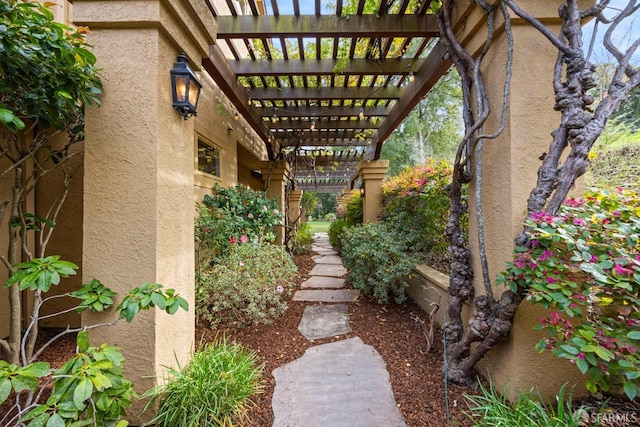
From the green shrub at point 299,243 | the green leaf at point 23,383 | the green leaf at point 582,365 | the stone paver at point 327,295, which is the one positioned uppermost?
the green leaf at point 23,383

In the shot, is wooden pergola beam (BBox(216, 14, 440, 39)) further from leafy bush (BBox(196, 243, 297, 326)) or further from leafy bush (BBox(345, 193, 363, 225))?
leafy bush (BBox(345, 193, 363, 225))

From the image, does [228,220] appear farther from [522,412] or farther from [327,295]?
[522,412]

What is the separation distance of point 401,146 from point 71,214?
14.7 meters

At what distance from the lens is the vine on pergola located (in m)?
1.63

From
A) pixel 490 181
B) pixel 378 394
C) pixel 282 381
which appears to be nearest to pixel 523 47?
pixel 490 181

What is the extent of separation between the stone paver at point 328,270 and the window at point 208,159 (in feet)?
9.37

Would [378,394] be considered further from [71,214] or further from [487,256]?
[71,214]

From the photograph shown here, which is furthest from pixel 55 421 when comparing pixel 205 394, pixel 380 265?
pixel 380 265

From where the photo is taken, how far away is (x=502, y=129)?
180 centimetres

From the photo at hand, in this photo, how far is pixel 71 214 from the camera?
9.04 feet

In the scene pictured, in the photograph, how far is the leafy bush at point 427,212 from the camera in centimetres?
381

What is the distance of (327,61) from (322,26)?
2.55 ft

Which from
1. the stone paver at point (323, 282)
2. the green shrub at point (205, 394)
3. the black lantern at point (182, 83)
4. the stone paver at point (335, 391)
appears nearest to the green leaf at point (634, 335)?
the stone paver at point (335, 391)

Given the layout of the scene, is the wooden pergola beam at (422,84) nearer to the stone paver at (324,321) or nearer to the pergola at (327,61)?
the pergola at (327,61)
